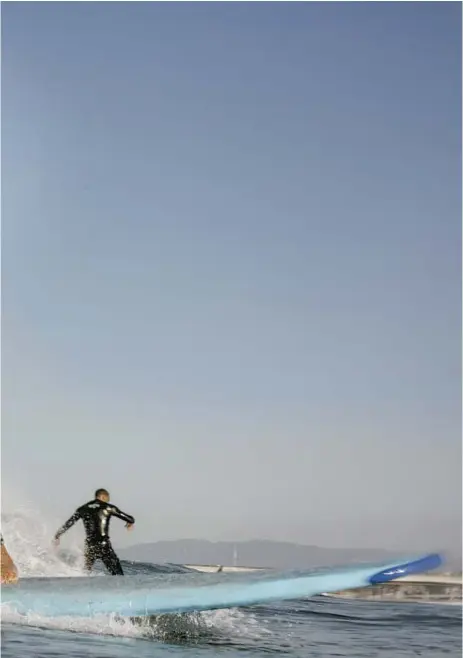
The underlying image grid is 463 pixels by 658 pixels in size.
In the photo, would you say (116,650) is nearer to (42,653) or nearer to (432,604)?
(42,653)

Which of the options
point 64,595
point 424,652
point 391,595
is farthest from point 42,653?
point 391,595

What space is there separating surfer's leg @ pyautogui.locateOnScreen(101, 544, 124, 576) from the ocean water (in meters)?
0.56

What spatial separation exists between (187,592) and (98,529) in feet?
8.69

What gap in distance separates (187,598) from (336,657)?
5.35ft

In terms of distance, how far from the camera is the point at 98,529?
35.6 feet

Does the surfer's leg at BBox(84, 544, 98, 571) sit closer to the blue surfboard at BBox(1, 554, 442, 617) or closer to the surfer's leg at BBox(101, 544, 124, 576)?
the surfer's leg at BBox(101, 544, 124, 576)

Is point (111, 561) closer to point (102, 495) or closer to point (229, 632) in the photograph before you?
point (102, 495)

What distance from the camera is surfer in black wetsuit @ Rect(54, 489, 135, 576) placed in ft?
35.3

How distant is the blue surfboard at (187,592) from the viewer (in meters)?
8.41

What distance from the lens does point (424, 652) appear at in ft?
29.0

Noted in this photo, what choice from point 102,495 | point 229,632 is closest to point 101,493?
point 102,495

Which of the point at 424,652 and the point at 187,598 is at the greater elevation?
the point at 187,598

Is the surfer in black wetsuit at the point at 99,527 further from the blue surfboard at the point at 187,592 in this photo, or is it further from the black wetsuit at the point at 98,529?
the blue surfboard at the point at 187,592

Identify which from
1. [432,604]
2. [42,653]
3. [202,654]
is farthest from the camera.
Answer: [432,604]
